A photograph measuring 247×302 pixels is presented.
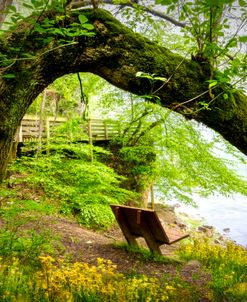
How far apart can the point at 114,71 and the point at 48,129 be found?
35.7ft

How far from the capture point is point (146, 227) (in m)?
6.04

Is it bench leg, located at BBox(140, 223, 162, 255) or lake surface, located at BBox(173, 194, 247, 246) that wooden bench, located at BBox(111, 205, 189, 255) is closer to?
bench leg, located at BBox(140, 223, 162, 255)

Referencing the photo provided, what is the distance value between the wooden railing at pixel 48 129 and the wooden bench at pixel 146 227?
18.9 ft

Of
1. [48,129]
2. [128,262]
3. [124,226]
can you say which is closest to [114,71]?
[128,262]

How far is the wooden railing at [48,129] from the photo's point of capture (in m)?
13.1

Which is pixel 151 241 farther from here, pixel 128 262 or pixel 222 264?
pixel 222 264

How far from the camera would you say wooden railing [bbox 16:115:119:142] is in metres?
13.1

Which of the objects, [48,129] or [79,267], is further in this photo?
[48,129]

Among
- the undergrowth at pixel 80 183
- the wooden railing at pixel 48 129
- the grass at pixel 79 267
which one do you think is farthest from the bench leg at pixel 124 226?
the wooden railing at pixel 48 129

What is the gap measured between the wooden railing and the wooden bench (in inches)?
227

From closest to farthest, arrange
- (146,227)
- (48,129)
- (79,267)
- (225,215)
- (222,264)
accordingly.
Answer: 1. (79,267)
2. (222,264)
3. (146,227)
4. (48,129)
5. (225,215)

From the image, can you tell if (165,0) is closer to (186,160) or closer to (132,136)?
(186,160)

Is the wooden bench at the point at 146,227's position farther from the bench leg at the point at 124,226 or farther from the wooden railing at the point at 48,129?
the wooden railing at the point at 48,129

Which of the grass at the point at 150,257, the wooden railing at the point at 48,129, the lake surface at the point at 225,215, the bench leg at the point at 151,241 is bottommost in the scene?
the lake surface at the point at 225,215
